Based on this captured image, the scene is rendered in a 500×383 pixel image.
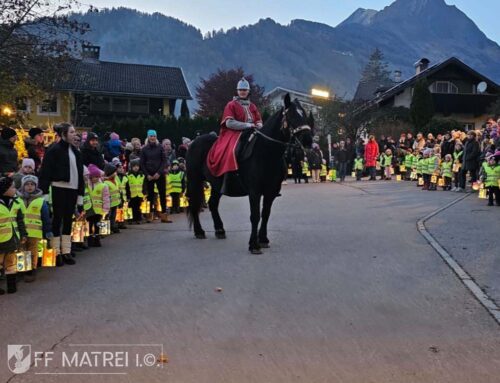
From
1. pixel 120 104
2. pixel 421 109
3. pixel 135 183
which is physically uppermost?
pixel 120 104

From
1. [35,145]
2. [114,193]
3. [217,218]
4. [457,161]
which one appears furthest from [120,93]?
[217,218]

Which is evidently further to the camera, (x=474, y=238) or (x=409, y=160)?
(x=409, y=160)

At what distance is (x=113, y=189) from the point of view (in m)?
10.6

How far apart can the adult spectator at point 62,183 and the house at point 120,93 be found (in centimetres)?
3587

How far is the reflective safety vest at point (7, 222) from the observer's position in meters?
6.62

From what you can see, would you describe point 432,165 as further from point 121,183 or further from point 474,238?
point 121,183

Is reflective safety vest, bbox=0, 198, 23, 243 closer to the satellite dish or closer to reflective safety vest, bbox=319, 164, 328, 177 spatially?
reflective safety vest, bbox=319, 164, 328, 177

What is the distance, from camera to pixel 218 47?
199m

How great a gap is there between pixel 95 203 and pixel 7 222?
2818 millimetres

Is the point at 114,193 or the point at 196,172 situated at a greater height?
the point at 196,172

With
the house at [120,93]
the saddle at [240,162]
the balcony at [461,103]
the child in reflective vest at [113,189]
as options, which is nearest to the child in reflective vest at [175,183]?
the child in reflective vest at [113,189]

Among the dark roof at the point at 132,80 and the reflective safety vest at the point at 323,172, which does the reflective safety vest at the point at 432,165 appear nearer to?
the reflective safety vest at the point at 323,172

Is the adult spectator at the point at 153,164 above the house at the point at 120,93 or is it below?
below

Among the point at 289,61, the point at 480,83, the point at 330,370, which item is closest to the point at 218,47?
the point at 289,61
